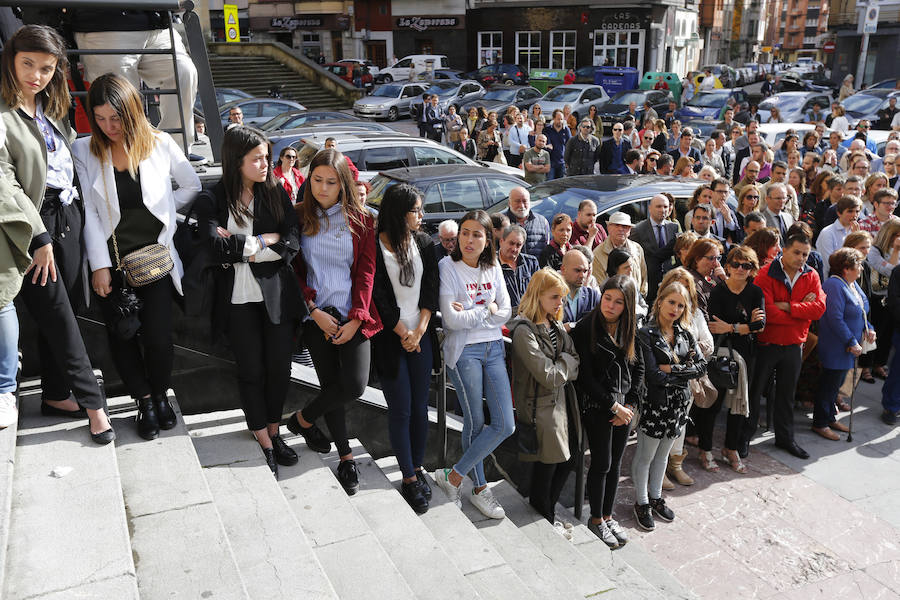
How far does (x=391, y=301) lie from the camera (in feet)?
13.8

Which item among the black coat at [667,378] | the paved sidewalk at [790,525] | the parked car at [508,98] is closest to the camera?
the paved sidewalk at [790,525]

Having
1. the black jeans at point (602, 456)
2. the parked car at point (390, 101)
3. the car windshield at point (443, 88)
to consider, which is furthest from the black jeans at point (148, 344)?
the car windshield at point (443, 88)

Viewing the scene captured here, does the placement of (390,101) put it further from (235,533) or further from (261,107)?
(235,533)

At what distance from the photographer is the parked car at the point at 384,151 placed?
1211 cm

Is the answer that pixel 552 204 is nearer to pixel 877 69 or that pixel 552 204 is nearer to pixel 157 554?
pixel 157 554

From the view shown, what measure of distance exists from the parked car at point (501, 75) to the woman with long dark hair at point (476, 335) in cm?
3380

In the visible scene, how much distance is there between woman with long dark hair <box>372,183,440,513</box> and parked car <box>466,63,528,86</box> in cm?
3408

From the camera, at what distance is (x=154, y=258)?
3.69 meters

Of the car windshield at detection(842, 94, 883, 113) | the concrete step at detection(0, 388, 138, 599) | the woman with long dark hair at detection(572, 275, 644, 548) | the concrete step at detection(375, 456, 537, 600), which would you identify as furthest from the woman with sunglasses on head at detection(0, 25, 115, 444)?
the car windshield at detection(842, 94, 883, 113)

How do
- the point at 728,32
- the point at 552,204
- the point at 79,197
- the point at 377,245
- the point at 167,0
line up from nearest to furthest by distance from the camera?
the point at 79,197 < the point at 377,245 < the point at 167,0 < the point at 552,204 < the point at 728,32

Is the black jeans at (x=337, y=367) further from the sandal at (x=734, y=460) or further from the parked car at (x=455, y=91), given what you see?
the parked car at (x=455, y=91)

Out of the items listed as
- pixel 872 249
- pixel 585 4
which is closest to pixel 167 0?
pixel 872 249

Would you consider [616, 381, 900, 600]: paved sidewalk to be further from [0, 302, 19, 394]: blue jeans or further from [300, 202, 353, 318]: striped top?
[0, 302, 19, 394]: blue jeans

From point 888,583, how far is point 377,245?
4097 mm
